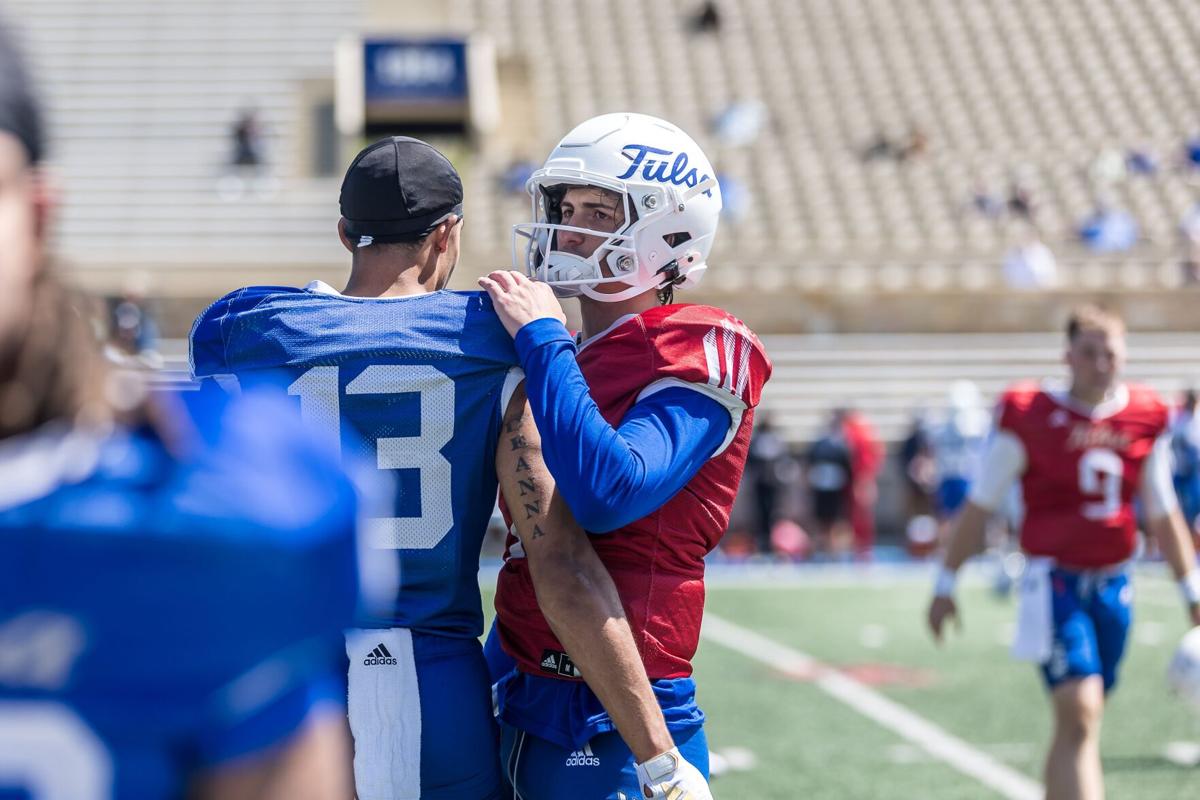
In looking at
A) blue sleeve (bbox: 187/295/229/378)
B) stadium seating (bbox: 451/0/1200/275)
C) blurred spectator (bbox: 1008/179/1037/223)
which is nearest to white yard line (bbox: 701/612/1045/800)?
blue sleeve (bbox: 187/295/229/378)

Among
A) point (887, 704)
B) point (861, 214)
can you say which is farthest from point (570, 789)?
point (861, 214)

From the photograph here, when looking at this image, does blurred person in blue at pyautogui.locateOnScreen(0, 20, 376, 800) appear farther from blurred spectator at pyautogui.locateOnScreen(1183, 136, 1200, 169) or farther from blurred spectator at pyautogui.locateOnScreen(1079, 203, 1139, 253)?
blurred spectator at pyautogui.locateOnScreen(1183, 136, 1200, 169)

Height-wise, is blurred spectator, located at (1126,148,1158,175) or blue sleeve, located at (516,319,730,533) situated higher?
blurred spectator, located at (1126,148,1158,175)

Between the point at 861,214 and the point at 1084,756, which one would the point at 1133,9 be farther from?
the point at 1084,756

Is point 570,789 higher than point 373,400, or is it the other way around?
point 373,400

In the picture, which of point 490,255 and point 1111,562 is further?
point 490,255

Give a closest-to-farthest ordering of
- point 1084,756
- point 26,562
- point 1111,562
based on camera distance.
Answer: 1. point 26,562
2. point 1084,756
3. point 1111,562

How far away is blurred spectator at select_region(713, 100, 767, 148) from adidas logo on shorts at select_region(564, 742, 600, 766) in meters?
24.4

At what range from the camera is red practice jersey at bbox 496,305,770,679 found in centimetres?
248

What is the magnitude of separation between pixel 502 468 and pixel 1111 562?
323 cm

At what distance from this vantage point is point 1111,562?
5047mm

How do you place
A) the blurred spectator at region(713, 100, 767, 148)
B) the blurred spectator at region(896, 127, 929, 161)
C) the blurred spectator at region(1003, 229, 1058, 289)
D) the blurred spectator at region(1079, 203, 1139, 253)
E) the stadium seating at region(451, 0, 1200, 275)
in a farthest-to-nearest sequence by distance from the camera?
the blurred spectator at region(713, 100, 767, 148) → the blurred spectator at region(896, 127, 929, 161) → the stadium seating at region(451, 0, 1200, 275) → the blurred spectator at region(1079, 203, 1139, 253) → the blurred spectator at region(1003, 229, 1058, 289)

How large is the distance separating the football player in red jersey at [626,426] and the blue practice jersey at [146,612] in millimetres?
1226

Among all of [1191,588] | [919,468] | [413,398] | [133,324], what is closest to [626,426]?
[413,398]
